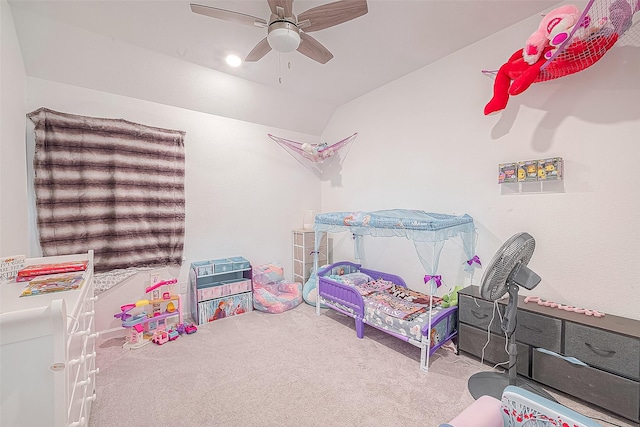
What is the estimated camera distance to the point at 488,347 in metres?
2.36

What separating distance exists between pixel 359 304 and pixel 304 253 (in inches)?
63.7

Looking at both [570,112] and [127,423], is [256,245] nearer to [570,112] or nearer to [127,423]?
[127,423]

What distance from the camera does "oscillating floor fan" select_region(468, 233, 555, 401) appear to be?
6.07ft

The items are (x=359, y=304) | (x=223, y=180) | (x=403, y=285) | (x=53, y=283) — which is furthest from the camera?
(x=223, y=180)

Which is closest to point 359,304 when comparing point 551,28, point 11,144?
point 551,28

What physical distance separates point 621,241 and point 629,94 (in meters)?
1.11

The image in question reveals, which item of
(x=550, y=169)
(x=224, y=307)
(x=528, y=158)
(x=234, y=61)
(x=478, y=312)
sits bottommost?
(x=224, y=307)

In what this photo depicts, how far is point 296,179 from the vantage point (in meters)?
4.61

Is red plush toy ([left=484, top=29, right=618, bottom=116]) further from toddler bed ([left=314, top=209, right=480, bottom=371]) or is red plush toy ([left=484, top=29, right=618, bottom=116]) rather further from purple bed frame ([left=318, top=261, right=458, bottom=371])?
purple bed frame ([left=318, top=261, right=458, bottom=371])

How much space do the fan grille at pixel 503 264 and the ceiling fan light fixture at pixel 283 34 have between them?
214cm

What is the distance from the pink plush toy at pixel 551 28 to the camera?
5.95ft

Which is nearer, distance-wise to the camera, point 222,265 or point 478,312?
point 478,312

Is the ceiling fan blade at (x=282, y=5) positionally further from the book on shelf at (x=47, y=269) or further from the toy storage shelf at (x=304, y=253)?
the toy storage shelf at (x=304, y=253)

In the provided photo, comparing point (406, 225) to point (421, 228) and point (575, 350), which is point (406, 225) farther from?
point (575, 350)
